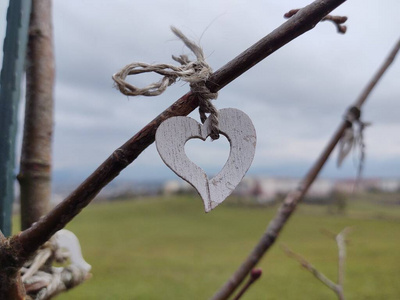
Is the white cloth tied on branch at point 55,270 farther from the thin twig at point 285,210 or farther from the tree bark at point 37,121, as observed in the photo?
the thin twig at point 285,210

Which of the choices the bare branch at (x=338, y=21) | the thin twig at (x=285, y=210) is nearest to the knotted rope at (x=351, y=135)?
the thin twig at (x=285, y=210)

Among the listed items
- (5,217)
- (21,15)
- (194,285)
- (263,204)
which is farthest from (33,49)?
(263,204)

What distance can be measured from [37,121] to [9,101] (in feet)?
0.14

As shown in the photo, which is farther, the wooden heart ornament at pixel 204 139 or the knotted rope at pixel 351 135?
the knotted rope at pixel 351 135

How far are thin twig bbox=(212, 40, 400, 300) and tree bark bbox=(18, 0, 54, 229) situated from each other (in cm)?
21

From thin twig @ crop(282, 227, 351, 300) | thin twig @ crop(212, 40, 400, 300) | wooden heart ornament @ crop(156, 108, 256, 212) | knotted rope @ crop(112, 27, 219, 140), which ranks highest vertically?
knotted rope @ crop(112, 27, 219, 140)

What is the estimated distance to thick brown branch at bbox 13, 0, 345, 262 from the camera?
19 cm

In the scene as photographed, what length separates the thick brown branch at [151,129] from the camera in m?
0.19

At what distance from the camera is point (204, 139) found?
0.23 m

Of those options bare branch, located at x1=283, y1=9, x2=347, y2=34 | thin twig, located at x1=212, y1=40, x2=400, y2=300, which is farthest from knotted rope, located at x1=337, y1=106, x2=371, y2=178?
bare branch, located at x1=283, y1=9, x2=347, y2=34

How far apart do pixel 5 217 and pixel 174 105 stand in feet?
0.72

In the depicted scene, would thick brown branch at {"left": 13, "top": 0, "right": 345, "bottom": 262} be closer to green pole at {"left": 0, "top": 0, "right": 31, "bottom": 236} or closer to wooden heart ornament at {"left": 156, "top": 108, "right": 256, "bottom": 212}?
wooden heart ornament at {"left": 156, "top": 108, "right": 256, "bottom": 212}

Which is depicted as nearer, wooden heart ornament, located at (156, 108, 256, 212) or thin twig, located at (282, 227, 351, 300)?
wooden heart ornament, located at (156, 108, 256, 212)

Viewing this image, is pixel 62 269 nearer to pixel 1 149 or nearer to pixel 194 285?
pixel 1 149
